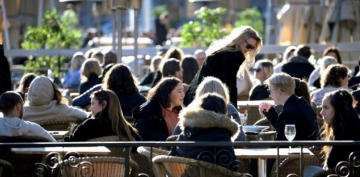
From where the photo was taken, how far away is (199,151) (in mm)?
7297

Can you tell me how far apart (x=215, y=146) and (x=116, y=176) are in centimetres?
100

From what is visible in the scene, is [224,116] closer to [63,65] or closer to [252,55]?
[252,55]

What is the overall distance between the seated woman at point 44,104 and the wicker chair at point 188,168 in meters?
3.21

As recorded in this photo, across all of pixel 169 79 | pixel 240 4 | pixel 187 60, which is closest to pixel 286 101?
pixel 169 79

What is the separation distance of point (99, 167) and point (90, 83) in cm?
602

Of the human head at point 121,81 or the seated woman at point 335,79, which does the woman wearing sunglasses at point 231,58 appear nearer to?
the human head at point 121,81

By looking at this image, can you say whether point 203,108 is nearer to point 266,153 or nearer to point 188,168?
point 188,168

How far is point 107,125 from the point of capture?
8.79 metres

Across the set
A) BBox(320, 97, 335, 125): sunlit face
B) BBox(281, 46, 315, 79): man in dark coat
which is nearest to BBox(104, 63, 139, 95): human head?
BBox(320, 97, 335, 125): sunlit face

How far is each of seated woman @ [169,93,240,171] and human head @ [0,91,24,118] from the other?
1.75 metres

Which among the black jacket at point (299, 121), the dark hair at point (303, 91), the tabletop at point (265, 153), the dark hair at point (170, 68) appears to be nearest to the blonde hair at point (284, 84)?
the black jacket at point (299, 121)

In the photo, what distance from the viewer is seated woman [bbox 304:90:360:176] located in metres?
7.80

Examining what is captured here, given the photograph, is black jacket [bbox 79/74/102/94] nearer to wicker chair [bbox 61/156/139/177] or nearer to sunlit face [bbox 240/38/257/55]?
sunlit face [bbox 240/38/257/55]

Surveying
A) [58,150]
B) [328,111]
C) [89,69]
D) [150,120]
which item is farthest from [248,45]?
[89,69]
